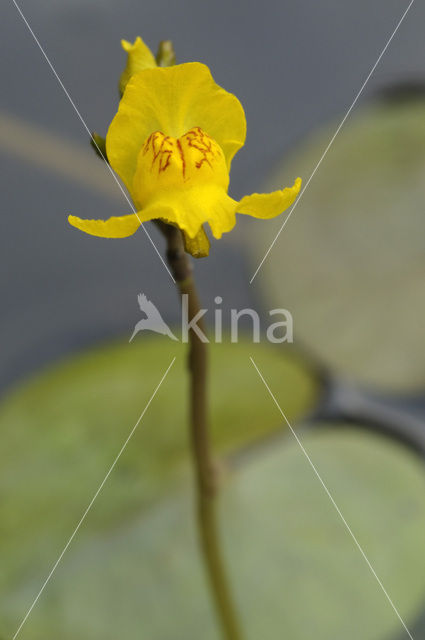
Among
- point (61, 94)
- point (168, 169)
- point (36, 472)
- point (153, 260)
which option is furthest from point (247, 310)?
point (168, 169)

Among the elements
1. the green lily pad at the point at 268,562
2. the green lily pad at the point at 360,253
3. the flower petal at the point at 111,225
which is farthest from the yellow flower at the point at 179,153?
the green lily pad at the point at 360,253

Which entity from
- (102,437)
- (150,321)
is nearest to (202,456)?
(102,437)

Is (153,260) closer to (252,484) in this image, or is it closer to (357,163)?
(357,163)

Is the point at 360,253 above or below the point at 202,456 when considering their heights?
above

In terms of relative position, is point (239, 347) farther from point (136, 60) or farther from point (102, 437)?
point (136, 60)
